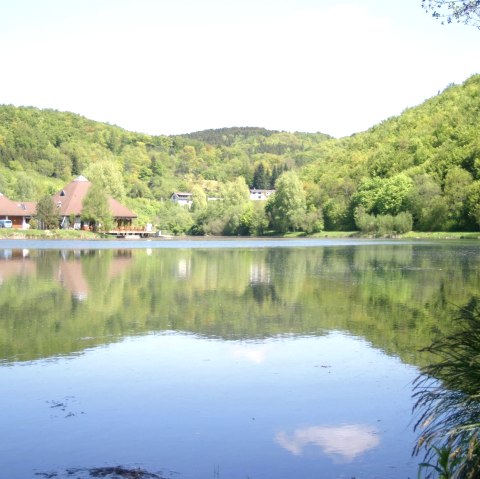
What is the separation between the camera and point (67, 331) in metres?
15.4

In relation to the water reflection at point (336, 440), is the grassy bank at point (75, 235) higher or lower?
lower

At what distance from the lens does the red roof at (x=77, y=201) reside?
92.9 meters

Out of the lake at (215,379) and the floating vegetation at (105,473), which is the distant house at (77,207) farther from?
the floating vegetation at (105,473)

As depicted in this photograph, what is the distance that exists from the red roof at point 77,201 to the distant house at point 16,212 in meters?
3.85

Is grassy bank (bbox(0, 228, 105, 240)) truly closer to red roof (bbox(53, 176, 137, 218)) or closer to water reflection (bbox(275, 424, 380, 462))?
red roof (bbox(53, 176, 137, 218))

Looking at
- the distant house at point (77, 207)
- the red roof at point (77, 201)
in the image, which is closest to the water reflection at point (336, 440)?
the distant house at point (77, 207)

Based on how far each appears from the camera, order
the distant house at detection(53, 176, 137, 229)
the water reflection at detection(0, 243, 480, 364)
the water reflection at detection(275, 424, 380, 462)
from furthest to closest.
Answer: the distant house at detection(53, 176, 137, 229)
the water reflection at detection(0, 243, 480, 364)
the water reflection at detection(275, 424, 380, 462)

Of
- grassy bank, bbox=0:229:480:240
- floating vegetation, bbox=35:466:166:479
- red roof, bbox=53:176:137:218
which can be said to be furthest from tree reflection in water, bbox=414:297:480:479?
red roof, bbox=53:176:137:218

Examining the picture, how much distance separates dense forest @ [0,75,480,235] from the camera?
94750mm

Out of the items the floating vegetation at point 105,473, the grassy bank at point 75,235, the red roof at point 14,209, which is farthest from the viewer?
the red roof at point 14,209

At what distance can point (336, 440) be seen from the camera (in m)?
8.32

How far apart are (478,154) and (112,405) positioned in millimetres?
94240

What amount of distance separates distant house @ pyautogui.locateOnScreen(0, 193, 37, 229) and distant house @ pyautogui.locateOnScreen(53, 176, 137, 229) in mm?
3872

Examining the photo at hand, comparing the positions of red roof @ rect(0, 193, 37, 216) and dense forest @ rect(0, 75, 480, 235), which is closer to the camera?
red roof @ rect(0, 193, 37, 216)
